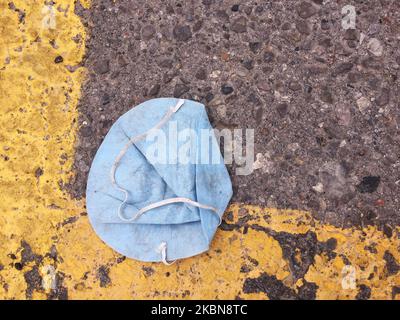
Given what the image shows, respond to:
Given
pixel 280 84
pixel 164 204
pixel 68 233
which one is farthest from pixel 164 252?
pixel 280 84

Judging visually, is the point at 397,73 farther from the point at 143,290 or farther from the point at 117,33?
the point at 143,290

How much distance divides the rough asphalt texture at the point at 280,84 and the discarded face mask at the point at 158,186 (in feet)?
0.21

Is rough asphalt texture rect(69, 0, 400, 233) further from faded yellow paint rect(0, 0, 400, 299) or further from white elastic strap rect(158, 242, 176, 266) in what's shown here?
white elastic strap rect(158, 242, 176, 266)

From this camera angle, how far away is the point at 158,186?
6.53ft

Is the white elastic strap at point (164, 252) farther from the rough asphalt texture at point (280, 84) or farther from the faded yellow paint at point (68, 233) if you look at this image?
the rough asphalt texture at point (280, 84)

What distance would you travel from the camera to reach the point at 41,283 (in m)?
2.02

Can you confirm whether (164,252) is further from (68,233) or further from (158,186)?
(68,233)

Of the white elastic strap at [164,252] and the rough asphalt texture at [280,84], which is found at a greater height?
the rough asphalt texture at [280,84]

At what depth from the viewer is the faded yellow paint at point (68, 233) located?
1.93 metres

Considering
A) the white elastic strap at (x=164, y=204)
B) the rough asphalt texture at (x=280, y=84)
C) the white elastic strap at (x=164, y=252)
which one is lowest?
the white elastic strap at (x=164, y=252)

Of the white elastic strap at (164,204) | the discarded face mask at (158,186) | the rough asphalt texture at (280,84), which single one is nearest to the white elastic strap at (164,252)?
the discarded face mask at (158,186)

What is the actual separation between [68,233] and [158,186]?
0.41m

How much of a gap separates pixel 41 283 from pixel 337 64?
1445 mm

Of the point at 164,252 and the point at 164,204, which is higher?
the point at 164,204
